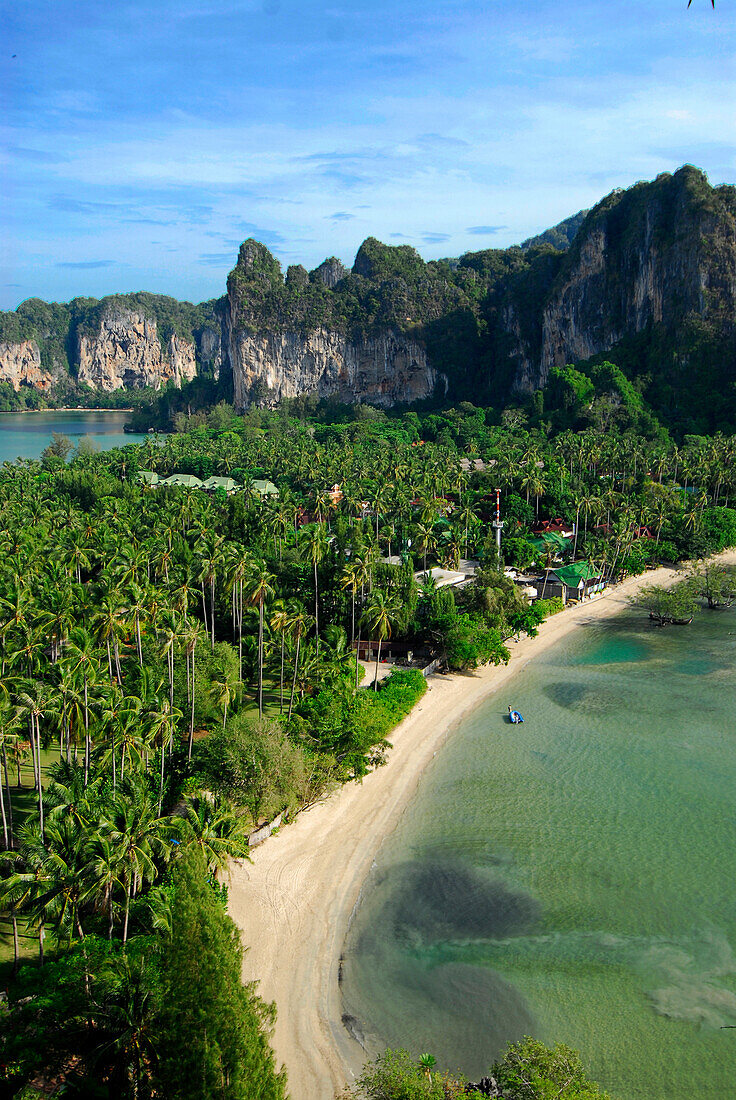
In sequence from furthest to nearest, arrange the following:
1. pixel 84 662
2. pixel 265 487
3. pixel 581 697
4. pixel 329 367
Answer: pixel 329 367 → pixel 265 487 → pixel 581 697 → pixel 84 662

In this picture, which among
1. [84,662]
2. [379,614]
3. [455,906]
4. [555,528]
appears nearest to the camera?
[455,906]

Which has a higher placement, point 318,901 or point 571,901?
point 318,901

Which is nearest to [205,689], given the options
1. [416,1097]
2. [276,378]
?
[416,1097]

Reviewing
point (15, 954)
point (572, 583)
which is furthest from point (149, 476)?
point (15, 954)

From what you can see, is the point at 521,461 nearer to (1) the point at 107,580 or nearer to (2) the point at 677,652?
(2) the point at 677,652

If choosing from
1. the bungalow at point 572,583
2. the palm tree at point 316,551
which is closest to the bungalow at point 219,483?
the bungalow at point 572,583

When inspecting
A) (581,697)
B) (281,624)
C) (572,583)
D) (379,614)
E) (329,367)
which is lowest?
(581,697)

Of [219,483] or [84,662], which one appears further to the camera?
[219,483]

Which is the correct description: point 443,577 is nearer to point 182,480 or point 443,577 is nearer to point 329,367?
point 182,480
